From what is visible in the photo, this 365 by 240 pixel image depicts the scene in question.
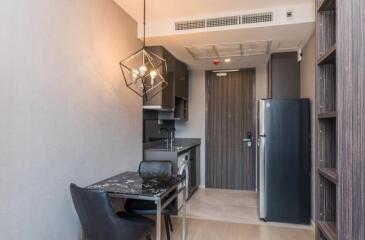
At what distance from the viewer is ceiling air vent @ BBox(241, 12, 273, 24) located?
2.81 metres

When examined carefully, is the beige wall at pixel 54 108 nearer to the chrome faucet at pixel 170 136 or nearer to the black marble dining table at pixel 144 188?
the black marble dining table at pixel 144 188

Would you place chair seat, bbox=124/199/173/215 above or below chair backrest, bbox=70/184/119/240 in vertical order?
below

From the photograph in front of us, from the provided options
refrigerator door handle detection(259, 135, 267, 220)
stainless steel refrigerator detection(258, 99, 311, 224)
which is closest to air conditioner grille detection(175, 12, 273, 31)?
stainless steel refrigerator detection(258, 99, 311, 224)

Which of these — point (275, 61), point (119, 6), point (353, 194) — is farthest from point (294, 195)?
point (119, 6)

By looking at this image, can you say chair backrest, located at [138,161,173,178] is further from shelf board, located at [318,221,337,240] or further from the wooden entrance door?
the wooden entrance door

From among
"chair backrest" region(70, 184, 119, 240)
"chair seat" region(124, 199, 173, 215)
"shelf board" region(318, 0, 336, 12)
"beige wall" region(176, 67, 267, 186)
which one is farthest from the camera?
"beige wall" region(176, 67, 267, 186)

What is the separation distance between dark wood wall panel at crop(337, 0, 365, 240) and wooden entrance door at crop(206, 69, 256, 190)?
385cm

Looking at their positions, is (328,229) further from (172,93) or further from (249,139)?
(249,139)

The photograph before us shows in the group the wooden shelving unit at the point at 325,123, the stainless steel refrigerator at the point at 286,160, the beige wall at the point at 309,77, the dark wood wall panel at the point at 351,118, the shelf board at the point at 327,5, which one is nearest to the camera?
the dark wood wall panel at the point at 351,118

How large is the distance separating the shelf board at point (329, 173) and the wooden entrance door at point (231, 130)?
139 inches

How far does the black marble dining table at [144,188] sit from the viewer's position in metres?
1.96

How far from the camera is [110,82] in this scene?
2674mm

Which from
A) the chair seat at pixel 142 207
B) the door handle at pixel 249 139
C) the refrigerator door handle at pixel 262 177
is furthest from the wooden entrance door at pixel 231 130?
the chair seat at pixel 142 207

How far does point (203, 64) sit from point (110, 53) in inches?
95.6
